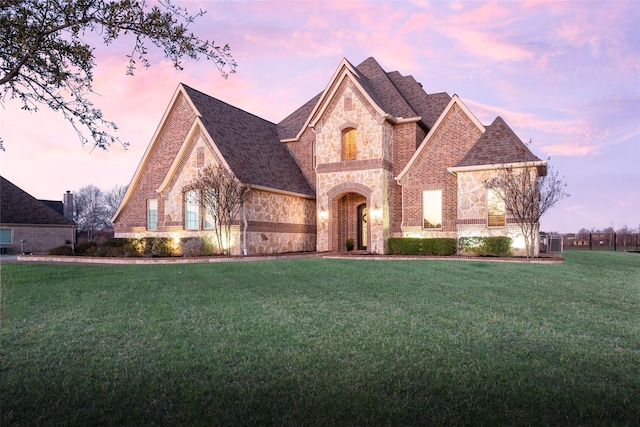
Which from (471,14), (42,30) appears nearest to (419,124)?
(471,14)

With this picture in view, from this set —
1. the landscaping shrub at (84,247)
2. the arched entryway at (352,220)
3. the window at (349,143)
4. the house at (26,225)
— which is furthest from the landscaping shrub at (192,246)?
the house at (26,225)

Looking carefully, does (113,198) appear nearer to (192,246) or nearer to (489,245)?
(192,246)

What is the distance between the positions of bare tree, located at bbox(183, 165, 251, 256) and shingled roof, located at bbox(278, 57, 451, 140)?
8.02 m

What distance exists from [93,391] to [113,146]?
158 inches

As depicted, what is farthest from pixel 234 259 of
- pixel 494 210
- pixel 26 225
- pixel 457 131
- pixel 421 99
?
pixel 26 225

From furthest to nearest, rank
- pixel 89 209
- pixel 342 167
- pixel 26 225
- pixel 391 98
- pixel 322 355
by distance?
pixel 89 209 < pixel 26 225 < pixel 391 98 < pixel 342 167 < pixel 322 355

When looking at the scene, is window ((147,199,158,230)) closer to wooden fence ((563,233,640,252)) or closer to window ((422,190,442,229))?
window ((422,190,442,229))

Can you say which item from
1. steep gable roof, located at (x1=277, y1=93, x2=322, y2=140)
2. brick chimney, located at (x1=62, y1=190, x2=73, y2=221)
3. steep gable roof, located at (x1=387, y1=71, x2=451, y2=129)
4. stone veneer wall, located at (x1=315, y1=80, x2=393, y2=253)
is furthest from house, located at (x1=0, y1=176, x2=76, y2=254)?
steep gable roof, located at (x1=387, y1=71, x2=451, y2=129)

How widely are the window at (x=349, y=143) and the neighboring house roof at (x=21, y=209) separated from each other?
966 inches

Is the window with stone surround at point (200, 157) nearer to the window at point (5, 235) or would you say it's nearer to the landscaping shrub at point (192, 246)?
the landscaping shrub at point (192, 246)

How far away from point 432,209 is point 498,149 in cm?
405

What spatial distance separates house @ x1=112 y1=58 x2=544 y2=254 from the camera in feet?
63.7

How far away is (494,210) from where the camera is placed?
739 inches

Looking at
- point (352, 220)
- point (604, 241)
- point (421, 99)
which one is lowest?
point (604, 241)
